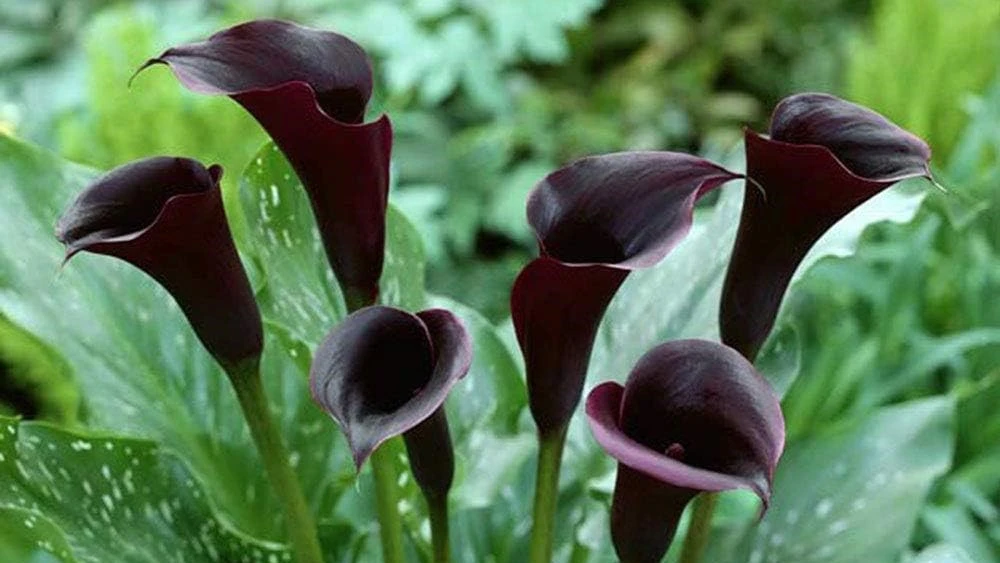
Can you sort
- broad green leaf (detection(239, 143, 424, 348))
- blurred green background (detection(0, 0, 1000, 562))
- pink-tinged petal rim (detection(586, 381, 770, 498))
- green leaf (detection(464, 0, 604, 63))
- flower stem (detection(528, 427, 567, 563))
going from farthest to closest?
green leaf (detection(464, 0, 604, 63)) < blurred green background (detection(0, 0, 1000, 562)) < broad green leaf (detection(239, 143, 424, 348)) < flower stem (detection(528, 427, 567, 563)) < pink-tinged petal rim (detection(586, 381, 770, 498))

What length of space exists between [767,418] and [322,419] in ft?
1.09

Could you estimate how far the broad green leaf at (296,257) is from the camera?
605 mm

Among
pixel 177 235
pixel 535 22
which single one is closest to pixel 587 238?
pixel 177 235

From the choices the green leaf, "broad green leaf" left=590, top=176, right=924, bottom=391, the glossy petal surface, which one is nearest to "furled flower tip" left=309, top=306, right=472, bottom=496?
the glossy petal surface

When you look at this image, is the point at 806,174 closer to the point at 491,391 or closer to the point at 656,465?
the point at 656,465

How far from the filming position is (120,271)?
0.68 metres

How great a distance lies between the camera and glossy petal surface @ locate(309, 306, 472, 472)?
1.35 ft

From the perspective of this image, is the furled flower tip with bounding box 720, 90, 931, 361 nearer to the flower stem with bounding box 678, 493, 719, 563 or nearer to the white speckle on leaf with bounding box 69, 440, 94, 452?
the flower stem with bounding box 678, 493, 719, 563

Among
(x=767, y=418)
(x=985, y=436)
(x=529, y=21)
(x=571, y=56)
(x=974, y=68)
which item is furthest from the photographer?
(x=571, y=56)

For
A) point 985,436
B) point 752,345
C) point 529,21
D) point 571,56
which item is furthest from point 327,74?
point 571,56

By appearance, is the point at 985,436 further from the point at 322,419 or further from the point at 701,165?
the point at 701,165

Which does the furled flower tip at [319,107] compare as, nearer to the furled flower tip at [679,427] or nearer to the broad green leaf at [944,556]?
the furled flower tip at [679,427]

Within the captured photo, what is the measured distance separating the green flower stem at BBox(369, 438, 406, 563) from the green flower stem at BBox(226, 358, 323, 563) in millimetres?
32

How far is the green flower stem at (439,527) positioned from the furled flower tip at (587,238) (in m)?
0.07
